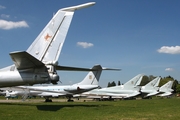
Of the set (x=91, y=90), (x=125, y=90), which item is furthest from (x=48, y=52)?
(x=125, y=90)

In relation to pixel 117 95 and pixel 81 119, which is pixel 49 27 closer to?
pixel 81 119

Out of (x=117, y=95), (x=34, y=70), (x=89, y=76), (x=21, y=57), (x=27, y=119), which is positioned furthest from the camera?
(x=117, y=95)

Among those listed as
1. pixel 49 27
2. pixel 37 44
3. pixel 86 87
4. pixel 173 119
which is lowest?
pixel 173 119

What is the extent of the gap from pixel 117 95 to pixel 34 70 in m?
37.5

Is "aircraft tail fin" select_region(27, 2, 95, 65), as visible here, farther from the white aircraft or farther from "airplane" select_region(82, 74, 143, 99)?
"airplane" select_region(82, 74, 143, 99)

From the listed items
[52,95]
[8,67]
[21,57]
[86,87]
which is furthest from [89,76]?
[21,57]

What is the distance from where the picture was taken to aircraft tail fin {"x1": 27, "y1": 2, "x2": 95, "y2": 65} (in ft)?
44.5

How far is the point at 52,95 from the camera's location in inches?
1683

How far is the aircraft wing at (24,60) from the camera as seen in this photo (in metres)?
10.4

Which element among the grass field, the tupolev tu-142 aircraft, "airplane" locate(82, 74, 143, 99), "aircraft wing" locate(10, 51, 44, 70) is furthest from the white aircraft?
"airplane" locate(82, 74, 143, 99)

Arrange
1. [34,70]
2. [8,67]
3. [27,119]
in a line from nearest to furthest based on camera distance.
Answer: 1. [27,119]
2. [34,70]
3. [8,67]

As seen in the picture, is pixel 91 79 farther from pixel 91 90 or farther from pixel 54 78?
pixel 54 78

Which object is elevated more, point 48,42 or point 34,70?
point 48,42

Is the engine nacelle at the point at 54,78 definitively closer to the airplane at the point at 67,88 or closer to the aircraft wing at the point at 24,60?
the aircraft wing at the point at 24,60
